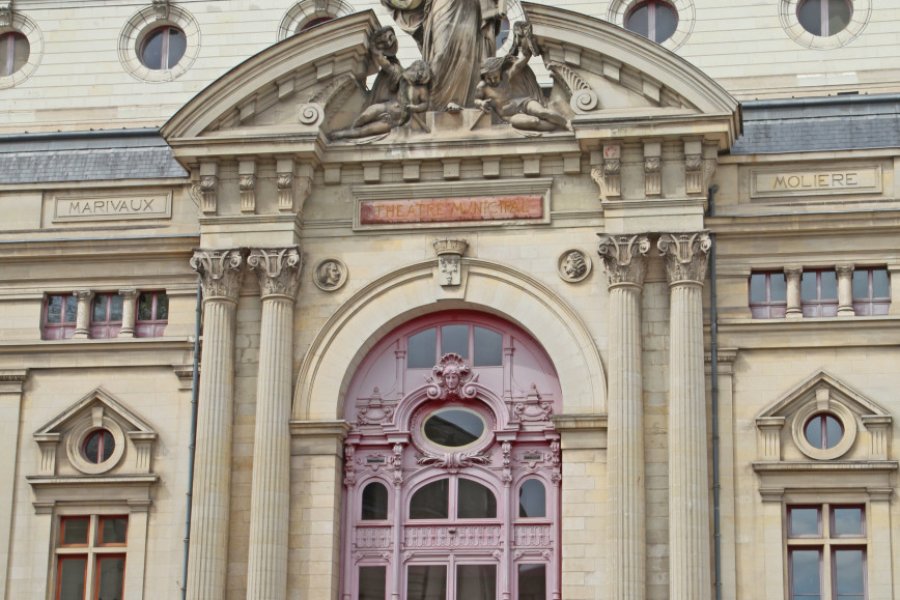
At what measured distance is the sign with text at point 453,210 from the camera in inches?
1345

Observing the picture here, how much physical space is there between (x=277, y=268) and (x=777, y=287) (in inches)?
340

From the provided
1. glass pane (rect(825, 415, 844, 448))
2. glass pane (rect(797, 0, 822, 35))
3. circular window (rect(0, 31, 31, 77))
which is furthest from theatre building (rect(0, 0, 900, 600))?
circular window (rect(0, 31, 31, 77))

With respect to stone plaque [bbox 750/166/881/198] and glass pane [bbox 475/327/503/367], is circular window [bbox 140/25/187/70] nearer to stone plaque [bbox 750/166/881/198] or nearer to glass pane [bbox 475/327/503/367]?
glass pane [bbox 475/327/503/367]

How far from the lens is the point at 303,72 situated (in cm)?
3475

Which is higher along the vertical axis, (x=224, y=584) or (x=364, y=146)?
(x=364, y=146)

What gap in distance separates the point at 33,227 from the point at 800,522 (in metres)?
14.8

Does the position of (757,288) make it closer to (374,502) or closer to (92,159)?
(374,502)

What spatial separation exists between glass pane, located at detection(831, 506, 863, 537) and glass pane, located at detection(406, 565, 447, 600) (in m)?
6.57

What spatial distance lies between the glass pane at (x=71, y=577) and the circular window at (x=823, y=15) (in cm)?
1812

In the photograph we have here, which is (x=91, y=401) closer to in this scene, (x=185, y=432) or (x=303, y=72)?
(x=185, y=432)

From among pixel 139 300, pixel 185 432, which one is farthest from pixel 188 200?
pixel 185 432

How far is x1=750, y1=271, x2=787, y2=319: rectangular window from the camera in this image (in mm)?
33625

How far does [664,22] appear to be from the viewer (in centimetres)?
4088

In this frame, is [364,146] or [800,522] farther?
[364,146]
